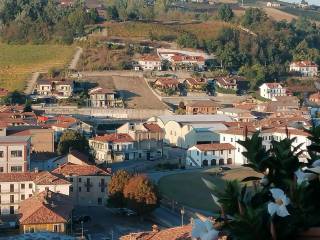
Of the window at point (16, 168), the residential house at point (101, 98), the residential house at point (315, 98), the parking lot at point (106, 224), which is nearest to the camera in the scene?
the parking lot at point (106, 224)

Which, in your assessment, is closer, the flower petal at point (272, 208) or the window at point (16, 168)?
the flower petal at point (272, 208)

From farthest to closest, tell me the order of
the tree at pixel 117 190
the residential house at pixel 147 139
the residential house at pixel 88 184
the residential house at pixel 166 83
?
1. the residential house at pixel 166 83
2. the residential house at pixel 147 139
3. the residential house at pixel 88 184
4. the tree at pixel 117 190

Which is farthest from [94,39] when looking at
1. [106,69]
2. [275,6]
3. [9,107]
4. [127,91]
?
[275,6]

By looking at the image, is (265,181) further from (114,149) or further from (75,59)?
(75,59)

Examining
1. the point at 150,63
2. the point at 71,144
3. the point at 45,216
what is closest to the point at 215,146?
the point at 71,144

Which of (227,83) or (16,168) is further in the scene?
(227,83)

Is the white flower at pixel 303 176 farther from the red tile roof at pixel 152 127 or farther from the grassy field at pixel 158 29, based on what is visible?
the grassy field at pixel 158 29

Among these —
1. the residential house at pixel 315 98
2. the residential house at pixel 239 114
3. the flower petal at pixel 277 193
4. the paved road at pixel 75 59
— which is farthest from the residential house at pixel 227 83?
the flower petal at pixel 277 193
